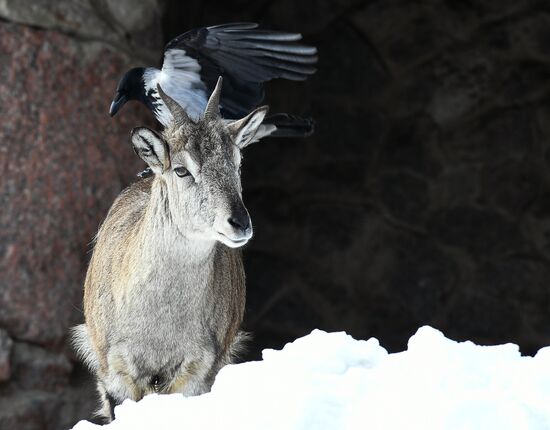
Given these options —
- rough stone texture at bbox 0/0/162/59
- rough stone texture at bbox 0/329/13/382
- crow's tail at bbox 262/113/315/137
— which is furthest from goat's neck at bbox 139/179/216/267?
rough stone texture at bbox 0/0/162/59

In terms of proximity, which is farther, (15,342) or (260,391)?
(15,342)

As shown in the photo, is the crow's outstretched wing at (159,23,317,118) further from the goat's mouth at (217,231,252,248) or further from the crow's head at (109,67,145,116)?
the goat's mouth at (217,231,252,248)

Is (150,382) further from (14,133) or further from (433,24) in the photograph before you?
(433,24)

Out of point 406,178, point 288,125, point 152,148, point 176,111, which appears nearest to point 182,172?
point 152,148

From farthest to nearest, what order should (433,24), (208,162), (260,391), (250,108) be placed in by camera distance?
(433,24), (250,108), (208,162), (260,391)

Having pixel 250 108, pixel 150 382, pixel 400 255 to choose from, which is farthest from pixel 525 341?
pixel 150 382

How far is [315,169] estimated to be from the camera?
26.6 feet

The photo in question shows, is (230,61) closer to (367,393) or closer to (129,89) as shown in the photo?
(129,89)

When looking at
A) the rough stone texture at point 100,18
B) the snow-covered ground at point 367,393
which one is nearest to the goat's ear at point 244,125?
the rough stone texture at point 100,18

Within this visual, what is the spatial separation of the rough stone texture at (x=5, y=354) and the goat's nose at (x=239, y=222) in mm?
1660

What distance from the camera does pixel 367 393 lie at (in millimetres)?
3240

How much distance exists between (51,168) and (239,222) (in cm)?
156

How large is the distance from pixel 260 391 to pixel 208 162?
5.05ft

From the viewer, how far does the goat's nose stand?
14.5 ft
